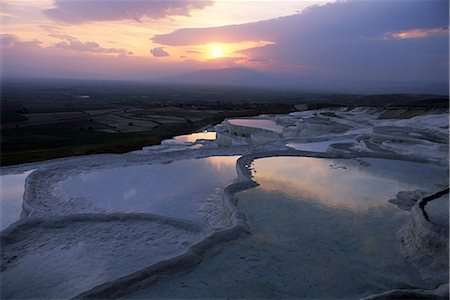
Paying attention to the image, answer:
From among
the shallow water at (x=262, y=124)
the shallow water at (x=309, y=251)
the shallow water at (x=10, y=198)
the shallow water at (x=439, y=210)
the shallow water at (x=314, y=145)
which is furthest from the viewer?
the shallow water at (x=262, y=124)

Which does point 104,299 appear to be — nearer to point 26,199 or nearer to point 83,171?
point 26,199

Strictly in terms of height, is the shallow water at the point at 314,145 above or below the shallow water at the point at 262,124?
below

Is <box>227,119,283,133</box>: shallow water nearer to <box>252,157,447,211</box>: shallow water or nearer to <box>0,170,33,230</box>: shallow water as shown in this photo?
<box>252,157,447,211</box>: shallow water

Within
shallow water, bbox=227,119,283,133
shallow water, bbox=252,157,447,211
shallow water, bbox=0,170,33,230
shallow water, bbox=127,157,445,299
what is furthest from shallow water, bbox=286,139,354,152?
shallow water, bbox=0,170,33,230

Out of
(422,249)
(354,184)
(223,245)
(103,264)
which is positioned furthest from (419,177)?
(103,264)

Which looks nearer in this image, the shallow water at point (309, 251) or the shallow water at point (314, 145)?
the shallow water at point (309, 251)

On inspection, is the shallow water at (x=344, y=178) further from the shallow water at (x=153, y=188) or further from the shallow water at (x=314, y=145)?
the shallow water at (x=314, y=145)

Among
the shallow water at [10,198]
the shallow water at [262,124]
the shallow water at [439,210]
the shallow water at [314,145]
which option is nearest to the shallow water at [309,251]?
the shallow water at [439,210]
